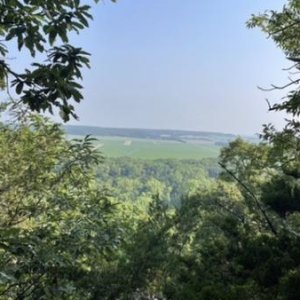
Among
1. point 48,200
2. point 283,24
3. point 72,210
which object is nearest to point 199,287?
point 72,210

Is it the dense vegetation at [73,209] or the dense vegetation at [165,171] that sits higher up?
the dense vegetation at [73,209]

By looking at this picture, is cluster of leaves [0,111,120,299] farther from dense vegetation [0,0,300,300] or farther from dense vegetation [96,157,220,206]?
dense vegetation [96,157,220,206]

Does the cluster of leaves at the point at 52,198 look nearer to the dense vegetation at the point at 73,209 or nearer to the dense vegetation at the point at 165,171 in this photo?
the dense vegetation at the point at 73,209

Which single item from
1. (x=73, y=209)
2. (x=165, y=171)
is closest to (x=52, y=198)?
(x=73, y=209)

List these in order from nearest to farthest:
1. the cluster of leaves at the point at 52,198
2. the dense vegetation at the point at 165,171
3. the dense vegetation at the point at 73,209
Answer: the dense vegetation at the point at 73,209, the cluster of leaves at the point at 52,198, the dense vegetation at the point at 165,171

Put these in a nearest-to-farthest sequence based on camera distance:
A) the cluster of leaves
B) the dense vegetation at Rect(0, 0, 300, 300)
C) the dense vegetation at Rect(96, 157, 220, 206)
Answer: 1. the dense vegetation at Rect(0, 0, 300, 300)
2. the cluster of leaves
3. the dense vegetation at Rect(96, 157, 220, 206)

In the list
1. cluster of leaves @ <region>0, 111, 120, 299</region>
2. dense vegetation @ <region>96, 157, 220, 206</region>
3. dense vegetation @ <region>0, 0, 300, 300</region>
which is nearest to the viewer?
dense vegetation @ <region>0, 0, 300, 300</region>

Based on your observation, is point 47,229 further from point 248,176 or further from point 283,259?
point 248,176

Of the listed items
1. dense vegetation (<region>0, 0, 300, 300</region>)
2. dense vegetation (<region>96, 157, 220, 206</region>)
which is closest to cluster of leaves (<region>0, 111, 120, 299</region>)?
dense vegetation (<region>0, 0, 300, 300</region>)

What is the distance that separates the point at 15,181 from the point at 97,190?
3.71 ft

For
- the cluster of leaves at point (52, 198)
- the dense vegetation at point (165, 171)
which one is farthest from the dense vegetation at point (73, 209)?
the dense vegetation at point (165, 171)

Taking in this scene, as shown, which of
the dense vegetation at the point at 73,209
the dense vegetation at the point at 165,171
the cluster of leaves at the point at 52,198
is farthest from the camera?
the dense vegetation at the point at 165,171

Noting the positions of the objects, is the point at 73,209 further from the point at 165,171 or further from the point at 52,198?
the point at 165,171

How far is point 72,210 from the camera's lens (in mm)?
4621
